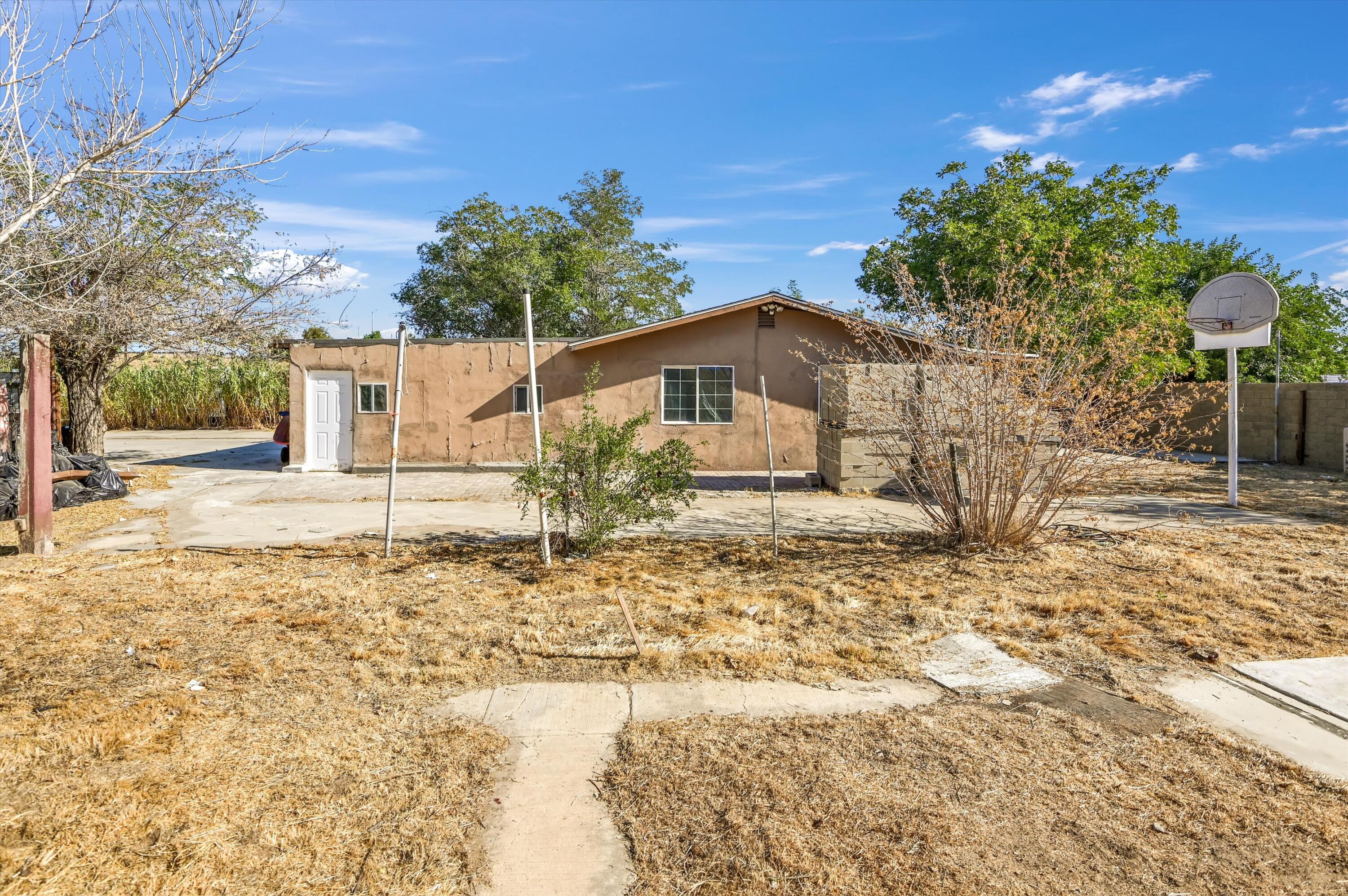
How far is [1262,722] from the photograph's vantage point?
400cm

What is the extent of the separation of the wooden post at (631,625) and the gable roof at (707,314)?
31.4 ft

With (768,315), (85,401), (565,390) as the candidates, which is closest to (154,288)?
(85,401)

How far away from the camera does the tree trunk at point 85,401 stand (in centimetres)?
1398

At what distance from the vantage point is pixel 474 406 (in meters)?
15.6

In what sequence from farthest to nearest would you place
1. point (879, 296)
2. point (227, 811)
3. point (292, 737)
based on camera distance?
point (879, 296) → point (292, 737) → point (227, 811)

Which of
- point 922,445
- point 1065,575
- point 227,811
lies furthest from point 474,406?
point 227,811

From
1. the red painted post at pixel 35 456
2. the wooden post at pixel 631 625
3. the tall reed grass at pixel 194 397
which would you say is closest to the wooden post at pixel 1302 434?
the wooden post at pixel 631 625

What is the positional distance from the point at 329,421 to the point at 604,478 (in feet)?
33.0

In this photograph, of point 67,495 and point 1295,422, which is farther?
point 1295,422

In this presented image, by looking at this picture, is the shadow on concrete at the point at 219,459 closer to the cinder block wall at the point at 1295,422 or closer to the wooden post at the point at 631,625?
the wooden post at the point at 631,625

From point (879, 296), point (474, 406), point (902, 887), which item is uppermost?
point (879, 296)

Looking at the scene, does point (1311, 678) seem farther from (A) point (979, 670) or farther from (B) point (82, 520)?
(B) point (82, 520)

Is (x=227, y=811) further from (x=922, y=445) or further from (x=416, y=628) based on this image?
(x=922, y=445)

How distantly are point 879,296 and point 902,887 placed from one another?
979 inches
